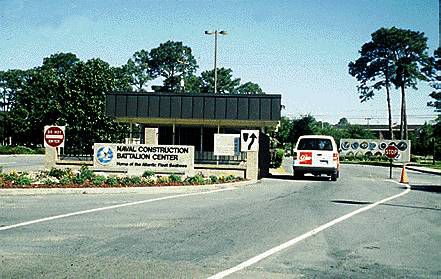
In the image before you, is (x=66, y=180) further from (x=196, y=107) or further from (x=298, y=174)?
(x=298, y=174)

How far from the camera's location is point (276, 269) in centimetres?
700

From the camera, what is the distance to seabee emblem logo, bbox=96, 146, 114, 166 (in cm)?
2084

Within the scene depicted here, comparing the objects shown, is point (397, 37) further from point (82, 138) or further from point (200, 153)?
point (82, 138)

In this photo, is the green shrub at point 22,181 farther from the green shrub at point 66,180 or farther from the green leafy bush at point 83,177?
the green leafy bush at point 83,177

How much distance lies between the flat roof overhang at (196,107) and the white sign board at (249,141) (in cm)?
289

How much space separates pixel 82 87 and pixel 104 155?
28.7 meters

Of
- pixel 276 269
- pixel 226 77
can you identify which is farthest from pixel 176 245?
pixel 226 77

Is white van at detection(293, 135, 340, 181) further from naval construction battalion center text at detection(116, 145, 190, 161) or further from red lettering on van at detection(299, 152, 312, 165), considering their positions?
naval construction battalion center text at detection(116, 145, 190, 161)

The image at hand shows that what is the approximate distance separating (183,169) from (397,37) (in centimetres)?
4694

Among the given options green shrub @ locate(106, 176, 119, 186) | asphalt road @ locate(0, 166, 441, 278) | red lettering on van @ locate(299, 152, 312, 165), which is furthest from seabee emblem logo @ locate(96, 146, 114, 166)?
red lettering on van @ locate(299, 152, 312, 165)

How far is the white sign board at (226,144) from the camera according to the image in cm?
2242

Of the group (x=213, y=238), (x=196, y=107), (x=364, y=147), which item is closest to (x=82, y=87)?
(x=196, y=107)

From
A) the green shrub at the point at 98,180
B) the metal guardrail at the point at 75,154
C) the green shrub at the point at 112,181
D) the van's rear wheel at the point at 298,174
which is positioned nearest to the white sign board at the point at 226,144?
the van's rear wheel at the point at 298,174

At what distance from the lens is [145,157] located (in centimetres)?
2064
